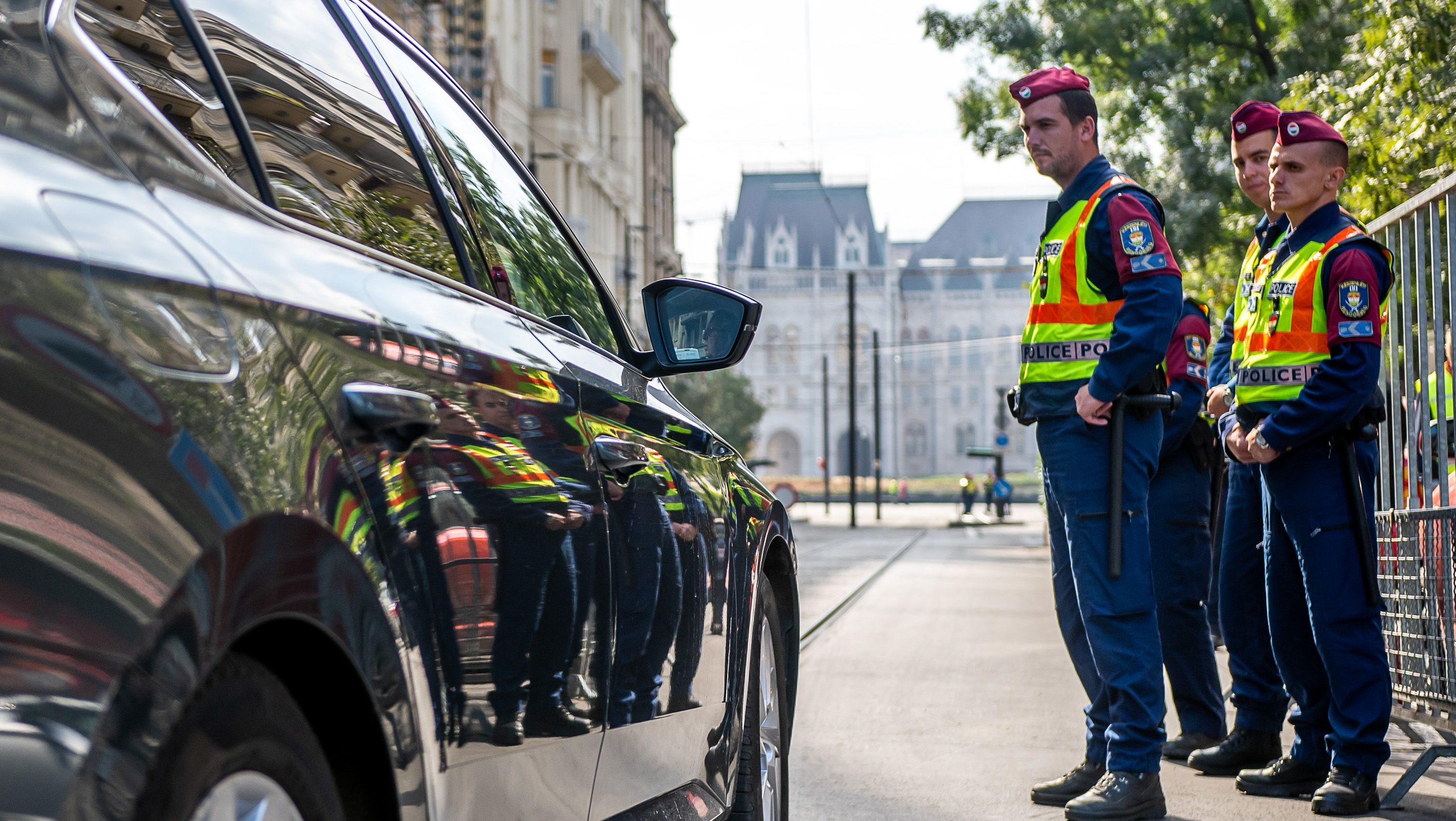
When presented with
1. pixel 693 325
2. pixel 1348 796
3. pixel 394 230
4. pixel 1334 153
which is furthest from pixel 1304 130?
pixel 394 230

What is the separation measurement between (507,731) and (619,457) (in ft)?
2.27

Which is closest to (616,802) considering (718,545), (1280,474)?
(718,545)

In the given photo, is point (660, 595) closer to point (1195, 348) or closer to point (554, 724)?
point (554, 724)

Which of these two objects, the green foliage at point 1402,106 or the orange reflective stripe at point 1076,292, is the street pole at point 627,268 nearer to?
the green foliage at point 1402,106

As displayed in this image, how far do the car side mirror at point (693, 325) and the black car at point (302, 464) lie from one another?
12.2 inches

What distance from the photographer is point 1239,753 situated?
520 centimetres

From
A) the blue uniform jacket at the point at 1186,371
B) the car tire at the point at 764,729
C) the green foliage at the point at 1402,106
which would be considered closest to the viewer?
the car tire at the point at 764,729

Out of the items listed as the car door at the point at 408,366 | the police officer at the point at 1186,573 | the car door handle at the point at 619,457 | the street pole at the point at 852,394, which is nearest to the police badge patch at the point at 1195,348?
Answer: the police officer at the point at 1186,573

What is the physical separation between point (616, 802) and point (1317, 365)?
9.56ft

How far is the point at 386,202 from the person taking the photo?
228cm

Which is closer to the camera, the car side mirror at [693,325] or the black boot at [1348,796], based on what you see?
the car side mirror at [693,325]

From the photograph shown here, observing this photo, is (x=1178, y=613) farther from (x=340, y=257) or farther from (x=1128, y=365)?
(x=340, y=257)

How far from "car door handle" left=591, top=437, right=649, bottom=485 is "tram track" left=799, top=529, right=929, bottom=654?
2.39m

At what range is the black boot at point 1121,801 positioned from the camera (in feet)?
14.2
